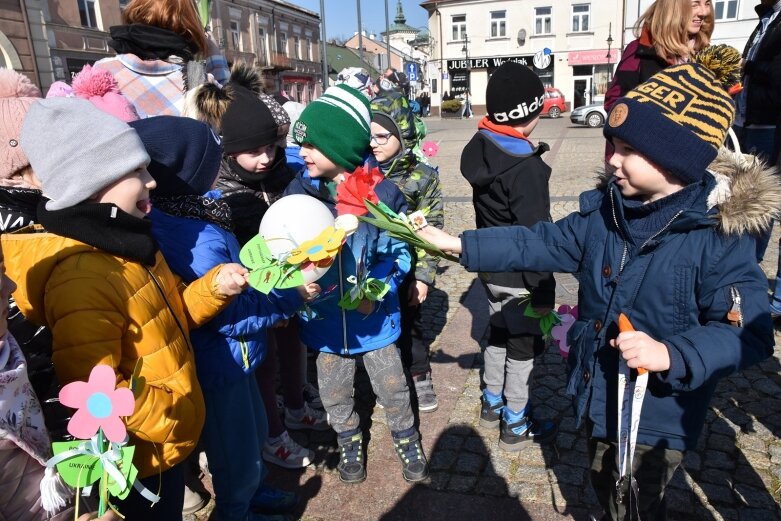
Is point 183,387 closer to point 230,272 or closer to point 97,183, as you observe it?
point 230,272

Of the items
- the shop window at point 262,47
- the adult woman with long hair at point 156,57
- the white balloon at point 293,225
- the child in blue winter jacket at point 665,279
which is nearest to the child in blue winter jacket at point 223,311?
the white balloon at point 293,225

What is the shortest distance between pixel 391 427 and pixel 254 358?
988 millimetres

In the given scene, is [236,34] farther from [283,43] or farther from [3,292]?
[3,292]

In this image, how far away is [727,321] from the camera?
5.46 feet

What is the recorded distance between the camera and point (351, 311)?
270 centimetres

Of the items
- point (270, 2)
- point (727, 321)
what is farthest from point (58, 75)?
point (727, 321)

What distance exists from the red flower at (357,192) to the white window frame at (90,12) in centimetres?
2507

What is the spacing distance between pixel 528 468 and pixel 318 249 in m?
1.80

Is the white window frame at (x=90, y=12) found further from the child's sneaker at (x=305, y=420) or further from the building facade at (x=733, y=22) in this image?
the building facade at (x=733, y=22)

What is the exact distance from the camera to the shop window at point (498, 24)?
39.3 metres

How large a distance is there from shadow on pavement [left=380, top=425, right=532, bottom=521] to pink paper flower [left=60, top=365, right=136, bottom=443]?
5.47 ft

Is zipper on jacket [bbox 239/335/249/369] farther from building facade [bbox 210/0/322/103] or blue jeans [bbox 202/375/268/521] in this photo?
building facade [bbox 210/0/322/103]

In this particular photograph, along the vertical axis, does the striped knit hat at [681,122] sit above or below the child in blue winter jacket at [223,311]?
above

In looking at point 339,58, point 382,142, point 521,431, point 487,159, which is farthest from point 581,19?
point 521,431
